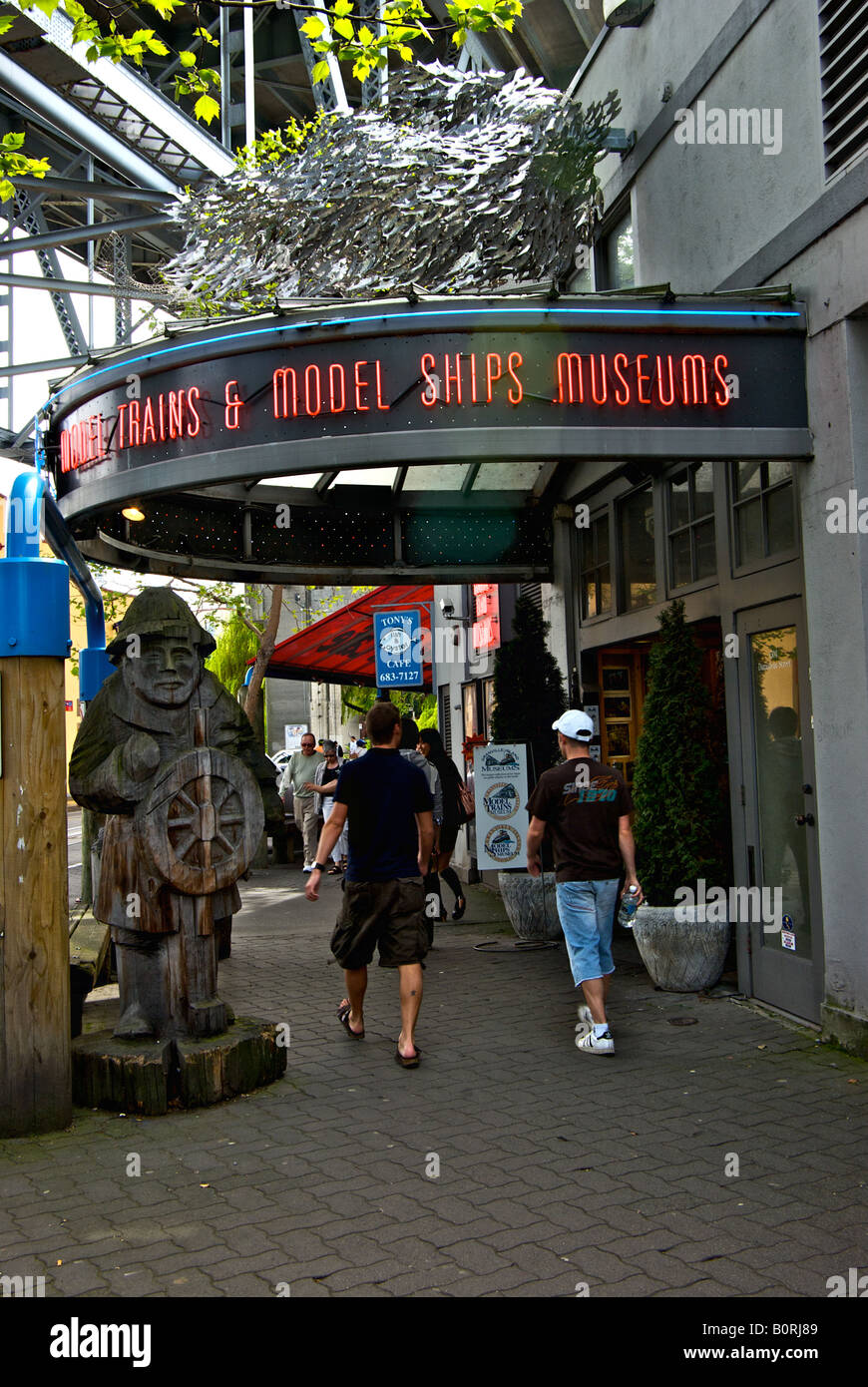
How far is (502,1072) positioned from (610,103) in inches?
295

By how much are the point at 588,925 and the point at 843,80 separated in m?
4.63

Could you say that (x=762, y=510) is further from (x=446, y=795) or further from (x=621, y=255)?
(x=446, y=795)

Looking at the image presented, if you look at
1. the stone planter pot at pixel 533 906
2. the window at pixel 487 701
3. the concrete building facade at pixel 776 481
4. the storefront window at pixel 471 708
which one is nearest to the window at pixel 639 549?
the concrete building facade at pixel 776 481

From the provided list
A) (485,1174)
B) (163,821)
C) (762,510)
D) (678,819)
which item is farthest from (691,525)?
(485,1174)

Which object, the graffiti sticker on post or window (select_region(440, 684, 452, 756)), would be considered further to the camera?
window (select_region(440, 684, 452, 756))

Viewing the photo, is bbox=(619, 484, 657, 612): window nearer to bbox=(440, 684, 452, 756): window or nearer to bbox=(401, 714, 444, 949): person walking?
bbox=(401, 714, 444, 949): person walking

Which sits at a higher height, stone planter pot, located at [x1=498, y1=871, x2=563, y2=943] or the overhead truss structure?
the overhead truss structure

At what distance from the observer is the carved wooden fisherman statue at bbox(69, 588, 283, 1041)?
555 centimetres

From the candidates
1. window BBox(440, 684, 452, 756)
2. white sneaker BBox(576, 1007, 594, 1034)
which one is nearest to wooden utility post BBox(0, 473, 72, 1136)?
white sneaker BBox(576, 1007, 594, 1034)

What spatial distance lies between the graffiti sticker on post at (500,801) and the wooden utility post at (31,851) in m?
5.42

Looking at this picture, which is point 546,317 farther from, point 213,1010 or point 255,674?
point 255,674

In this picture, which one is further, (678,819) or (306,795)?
(306,795)

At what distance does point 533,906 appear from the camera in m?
9.57

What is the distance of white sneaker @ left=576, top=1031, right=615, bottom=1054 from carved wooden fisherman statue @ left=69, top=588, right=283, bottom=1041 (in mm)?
1915
